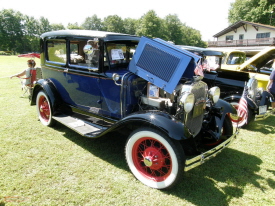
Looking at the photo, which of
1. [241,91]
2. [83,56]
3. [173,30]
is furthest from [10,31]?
[241,91]

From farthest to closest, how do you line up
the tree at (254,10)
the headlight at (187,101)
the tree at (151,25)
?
the tree at (151,25) → the tree at (254,10) → the headlight at (187,101)

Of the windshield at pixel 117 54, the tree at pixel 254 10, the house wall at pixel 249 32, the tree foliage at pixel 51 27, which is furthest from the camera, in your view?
the tree foliage at pixel 51 27

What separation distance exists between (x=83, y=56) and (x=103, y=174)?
7.07 ft

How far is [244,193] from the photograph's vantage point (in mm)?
2553

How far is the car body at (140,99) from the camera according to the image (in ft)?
8.30

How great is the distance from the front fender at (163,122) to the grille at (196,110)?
0.23 meters

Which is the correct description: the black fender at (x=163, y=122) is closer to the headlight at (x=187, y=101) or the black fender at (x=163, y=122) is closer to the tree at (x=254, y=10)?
the headlight at (x=187, y=101)

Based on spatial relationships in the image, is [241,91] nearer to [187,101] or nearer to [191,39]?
[187,101]

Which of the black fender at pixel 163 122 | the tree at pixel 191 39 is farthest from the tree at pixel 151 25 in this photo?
the black fender at pixel 163 122

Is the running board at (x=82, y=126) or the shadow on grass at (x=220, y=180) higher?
the running board at (x=82, y=126)

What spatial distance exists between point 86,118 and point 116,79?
48.8 inches

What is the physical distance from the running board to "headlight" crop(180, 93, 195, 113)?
1375 millimetres

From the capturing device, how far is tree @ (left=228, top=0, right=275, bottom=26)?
3050 centimetres

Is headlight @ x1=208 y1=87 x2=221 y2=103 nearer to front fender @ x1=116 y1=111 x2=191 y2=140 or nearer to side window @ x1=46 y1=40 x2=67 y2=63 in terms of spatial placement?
front fender @ x1=116 y1=111 x2=191 y2=140
